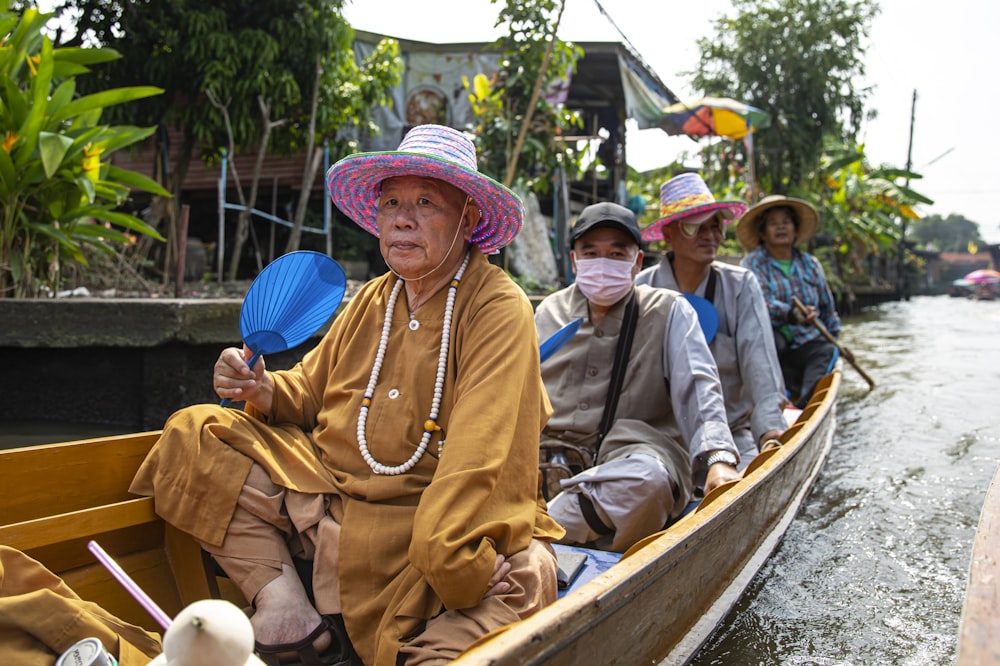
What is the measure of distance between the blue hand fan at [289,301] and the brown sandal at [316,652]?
2.16 ft

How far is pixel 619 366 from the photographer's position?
3.05 metres

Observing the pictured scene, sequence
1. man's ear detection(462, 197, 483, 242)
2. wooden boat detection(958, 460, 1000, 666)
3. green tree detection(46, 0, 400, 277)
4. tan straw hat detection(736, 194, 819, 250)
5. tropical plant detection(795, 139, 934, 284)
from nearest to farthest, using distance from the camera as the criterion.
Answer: wooden boat detection(958, 460, 1000, 666) → man's ear detection(462, 197, 483, 242) → tan straw hat detection(736, 194, 819, 250) → green tree detection(46, 0, 400, 277) → tropical plant detection(795, 139, 934, 284)

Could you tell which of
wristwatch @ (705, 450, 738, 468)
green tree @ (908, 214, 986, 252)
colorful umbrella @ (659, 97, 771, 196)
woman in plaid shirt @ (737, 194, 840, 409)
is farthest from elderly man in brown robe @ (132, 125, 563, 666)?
green tree @ (908, 214, 986, 252)

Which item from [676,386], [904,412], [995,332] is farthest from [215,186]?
[995,332]

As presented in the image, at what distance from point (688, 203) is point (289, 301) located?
7.63 feet

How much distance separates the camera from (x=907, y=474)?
5250mm

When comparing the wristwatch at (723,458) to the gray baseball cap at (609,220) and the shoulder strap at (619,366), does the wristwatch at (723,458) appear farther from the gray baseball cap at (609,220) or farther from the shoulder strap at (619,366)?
the gray baseball cap at (609,220)

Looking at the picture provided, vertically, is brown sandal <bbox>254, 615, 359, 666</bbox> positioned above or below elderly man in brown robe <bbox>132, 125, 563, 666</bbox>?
below

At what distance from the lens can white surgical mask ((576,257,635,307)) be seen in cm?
297

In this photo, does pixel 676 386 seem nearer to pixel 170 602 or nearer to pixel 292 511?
pixel 292 511

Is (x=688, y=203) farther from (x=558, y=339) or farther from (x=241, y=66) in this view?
(x=241, y=66)

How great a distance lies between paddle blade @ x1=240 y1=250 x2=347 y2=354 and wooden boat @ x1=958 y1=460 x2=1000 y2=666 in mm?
1623

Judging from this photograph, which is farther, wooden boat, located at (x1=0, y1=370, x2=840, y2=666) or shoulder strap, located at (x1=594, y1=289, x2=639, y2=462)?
shoulder strap, located at (x1=594, y1=289, x2=639, y2=462)

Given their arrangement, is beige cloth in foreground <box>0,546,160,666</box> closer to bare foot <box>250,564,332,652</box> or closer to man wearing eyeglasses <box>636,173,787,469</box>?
bare foot <box>250,564,332,652</box>
